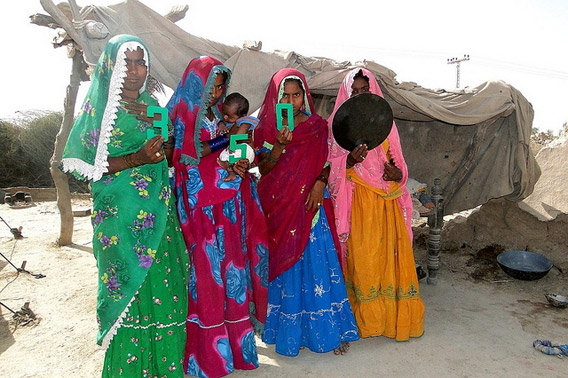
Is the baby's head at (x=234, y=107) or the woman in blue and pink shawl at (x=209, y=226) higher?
the baby's head at (x=234, y=107)

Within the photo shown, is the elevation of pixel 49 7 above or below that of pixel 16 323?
above

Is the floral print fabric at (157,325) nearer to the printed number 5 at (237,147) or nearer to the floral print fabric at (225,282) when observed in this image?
the floral print fabric at (225,282)

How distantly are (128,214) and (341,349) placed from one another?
1.85 metres

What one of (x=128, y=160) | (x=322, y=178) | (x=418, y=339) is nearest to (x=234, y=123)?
(x=322, y=178)

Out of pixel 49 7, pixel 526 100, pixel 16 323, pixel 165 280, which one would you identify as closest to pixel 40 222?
pixel 16 323

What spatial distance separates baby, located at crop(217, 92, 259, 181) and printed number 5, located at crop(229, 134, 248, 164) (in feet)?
0.06

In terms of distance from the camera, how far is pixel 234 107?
10.2 ft

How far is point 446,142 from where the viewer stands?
536 cm

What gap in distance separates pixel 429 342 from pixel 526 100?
311 cm

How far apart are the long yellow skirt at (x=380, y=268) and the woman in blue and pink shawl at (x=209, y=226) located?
0.90 meters

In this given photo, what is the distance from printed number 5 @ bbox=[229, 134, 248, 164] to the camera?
2370 mm

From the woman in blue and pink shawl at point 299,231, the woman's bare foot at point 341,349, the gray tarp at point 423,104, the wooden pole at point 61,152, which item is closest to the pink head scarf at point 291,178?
the woman in blue and pink shawl at point 299,231

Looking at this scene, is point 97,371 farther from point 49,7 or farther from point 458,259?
point 458,259

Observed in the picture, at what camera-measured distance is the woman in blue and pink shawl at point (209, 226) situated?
250 centimetres
